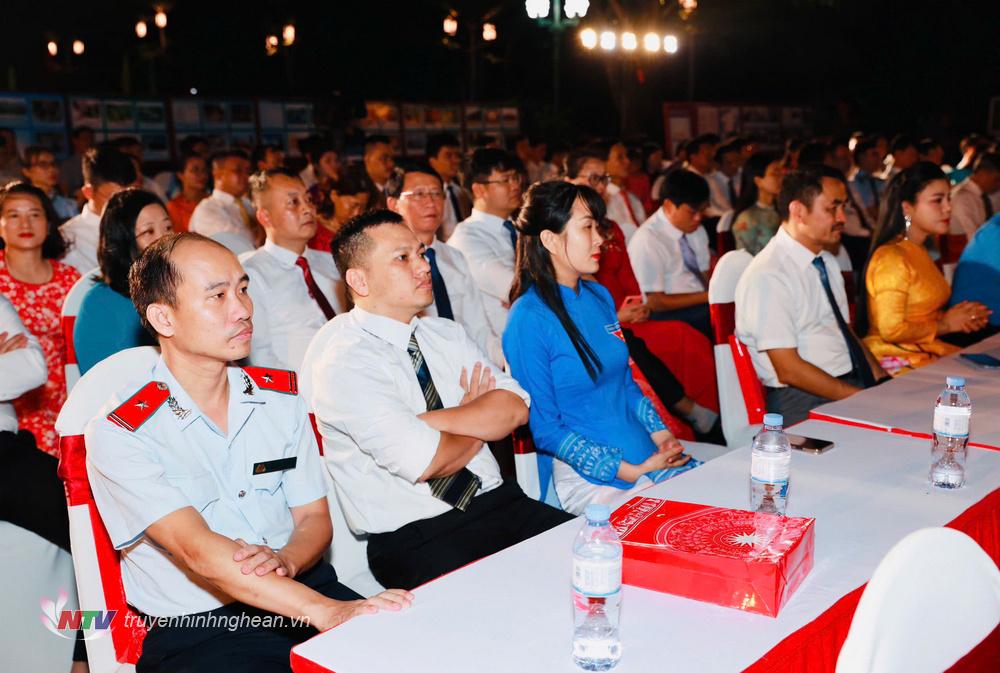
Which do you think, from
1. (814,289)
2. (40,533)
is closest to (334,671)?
(40,533)

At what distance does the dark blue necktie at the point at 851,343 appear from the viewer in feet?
10.5

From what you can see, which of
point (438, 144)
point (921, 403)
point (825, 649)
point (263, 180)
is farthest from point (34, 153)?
point (825, 649)

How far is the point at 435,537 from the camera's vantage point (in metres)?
2.15

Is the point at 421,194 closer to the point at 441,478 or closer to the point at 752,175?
the point at 441,478

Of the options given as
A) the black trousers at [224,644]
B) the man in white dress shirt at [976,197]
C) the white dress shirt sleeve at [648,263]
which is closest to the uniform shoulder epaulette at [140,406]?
the black trousers at [224,644]

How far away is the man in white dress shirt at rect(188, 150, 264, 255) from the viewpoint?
545 cm

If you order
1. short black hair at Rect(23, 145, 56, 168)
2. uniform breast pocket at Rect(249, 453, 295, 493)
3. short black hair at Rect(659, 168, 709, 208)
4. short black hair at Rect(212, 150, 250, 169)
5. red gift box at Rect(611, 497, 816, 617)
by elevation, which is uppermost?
short black hair at Rect(23, 145, 56, 168)

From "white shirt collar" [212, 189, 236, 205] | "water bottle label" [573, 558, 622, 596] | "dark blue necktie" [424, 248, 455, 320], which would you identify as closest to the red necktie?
"dark blue necktie" [424, 248, 455, 320]

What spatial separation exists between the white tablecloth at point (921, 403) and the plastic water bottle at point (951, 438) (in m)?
0.20

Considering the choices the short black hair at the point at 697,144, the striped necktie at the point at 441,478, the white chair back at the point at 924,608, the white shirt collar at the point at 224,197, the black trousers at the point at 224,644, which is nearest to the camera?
the white chair back at the point at 924,608

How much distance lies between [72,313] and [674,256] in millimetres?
3139

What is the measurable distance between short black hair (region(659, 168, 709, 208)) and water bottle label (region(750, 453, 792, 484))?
3.16 m

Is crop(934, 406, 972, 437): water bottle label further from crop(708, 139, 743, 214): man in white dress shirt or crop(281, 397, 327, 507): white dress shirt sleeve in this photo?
crop(708, 139, 743, 214): man in white dress shirt

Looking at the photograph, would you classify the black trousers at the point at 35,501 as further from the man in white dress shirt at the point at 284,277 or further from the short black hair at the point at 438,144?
the short black hair at the point at 438,144
